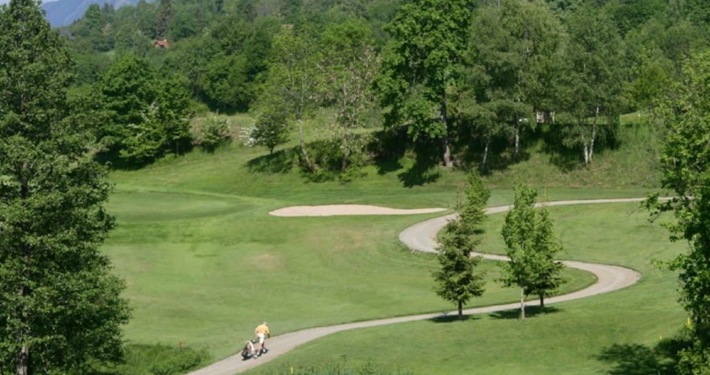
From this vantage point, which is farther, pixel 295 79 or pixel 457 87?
pixel 295 79

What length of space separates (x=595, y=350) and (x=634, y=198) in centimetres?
4203

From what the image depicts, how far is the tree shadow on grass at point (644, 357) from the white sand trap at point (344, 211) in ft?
135

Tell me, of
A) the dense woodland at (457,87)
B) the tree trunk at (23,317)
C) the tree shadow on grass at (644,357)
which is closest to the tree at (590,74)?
the dense woodland at (457,87)

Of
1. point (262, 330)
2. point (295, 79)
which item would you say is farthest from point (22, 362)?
point (295, 79)

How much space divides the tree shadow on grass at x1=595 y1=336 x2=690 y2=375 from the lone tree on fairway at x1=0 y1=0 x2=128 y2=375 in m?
20.9

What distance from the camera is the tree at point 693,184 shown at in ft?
82.1

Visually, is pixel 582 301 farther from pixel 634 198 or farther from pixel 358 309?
pixel 634 198

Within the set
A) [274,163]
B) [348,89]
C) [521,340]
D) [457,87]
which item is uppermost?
[348,89]

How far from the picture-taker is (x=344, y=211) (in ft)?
249

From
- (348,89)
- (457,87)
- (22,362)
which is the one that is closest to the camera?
(22,362)

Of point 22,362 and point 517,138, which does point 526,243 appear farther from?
point 517,138

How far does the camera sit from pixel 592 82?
81562 millimetres

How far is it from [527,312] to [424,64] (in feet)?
156

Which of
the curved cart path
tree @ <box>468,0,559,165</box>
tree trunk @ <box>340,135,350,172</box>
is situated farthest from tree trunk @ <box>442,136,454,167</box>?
the curved cart path
